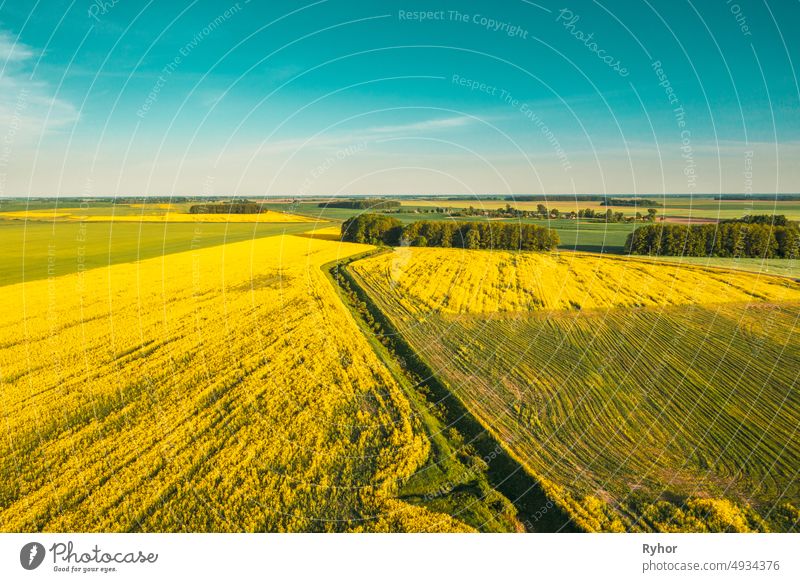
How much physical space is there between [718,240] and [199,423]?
58488mm

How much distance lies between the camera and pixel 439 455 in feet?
42.0

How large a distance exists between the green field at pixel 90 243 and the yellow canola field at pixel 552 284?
28243 millimetres

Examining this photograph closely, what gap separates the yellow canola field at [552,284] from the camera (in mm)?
30781

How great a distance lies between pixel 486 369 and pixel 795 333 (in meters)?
20.8

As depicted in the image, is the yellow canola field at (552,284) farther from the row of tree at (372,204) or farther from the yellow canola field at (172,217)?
the yellow canola field at (172,217)

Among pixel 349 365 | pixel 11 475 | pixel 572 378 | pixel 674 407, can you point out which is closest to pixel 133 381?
pixel 11 475

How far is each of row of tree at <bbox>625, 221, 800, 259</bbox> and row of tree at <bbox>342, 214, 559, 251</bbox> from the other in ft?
38.4

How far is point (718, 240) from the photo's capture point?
47906 mm

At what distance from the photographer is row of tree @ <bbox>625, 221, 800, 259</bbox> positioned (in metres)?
43.5

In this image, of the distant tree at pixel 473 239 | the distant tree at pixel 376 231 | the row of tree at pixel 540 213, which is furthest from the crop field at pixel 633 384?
the row of tree at pixel 540 213
